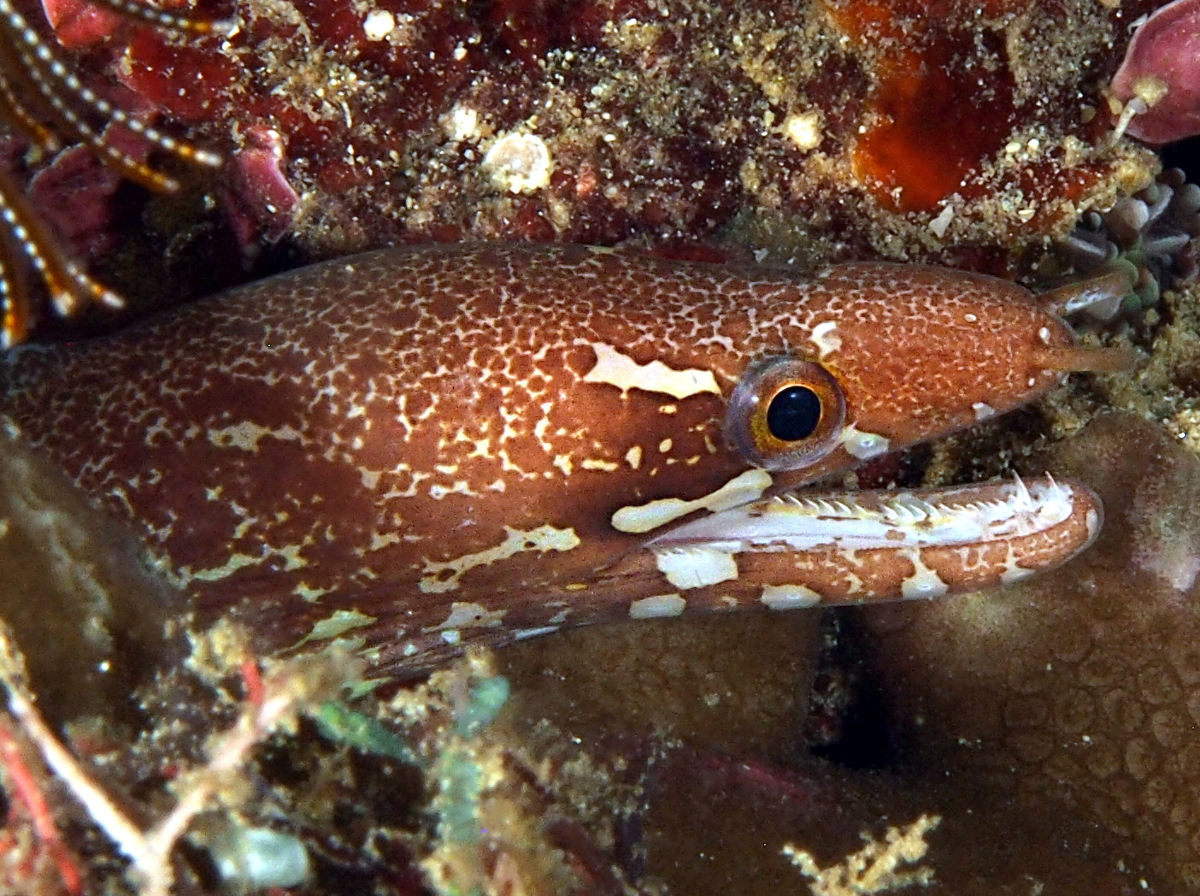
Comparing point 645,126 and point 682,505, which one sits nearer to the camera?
point 682,505

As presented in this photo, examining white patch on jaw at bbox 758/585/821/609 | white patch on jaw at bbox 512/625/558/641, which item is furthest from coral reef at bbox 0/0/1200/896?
white patch on jaw at bbox 758/585/821/609

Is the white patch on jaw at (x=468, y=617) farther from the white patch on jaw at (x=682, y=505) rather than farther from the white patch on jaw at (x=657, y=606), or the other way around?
the white patch on jaw at (x=682, y=505)

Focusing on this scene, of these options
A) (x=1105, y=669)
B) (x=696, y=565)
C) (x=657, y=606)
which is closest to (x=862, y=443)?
(x=696, y=565)

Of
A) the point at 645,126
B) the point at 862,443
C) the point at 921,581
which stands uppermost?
the point at 645,126

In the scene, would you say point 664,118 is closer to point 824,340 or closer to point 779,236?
point 779,236

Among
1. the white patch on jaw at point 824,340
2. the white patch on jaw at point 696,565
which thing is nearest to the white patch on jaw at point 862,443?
the white patch on jaw at point 824,340

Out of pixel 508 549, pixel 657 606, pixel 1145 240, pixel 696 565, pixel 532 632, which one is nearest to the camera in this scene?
pixel 508 549

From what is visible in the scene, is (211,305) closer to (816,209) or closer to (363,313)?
(363,313)
